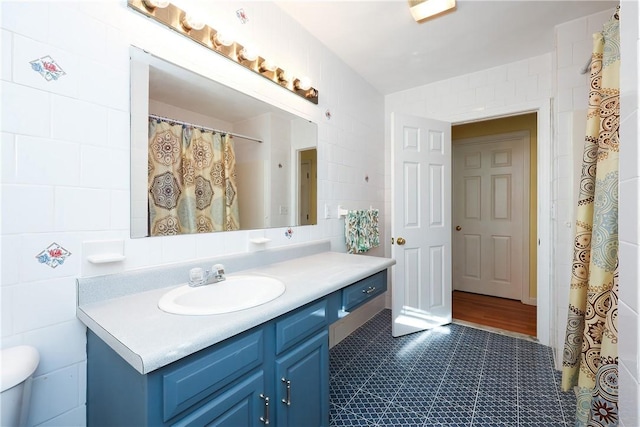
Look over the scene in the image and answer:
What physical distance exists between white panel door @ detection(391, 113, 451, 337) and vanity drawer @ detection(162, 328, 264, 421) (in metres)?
1.71

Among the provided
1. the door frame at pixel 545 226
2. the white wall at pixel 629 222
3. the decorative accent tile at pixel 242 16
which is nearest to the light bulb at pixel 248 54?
the decorative accent tile at pixel 242 16

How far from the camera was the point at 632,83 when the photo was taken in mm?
524

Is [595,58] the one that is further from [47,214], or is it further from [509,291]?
[509,291]

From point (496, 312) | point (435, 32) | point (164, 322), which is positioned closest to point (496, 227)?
point (496, 312)

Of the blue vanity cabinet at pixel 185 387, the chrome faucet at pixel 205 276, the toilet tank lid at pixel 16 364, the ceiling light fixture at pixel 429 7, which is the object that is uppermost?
the ceiling light fixture at pixel 429 7

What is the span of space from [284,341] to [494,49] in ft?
8.48

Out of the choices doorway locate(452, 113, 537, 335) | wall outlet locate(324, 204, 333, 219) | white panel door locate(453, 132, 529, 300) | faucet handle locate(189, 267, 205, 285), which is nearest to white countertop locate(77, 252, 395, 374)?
faucet handle locate(189, 267, 205, 285)

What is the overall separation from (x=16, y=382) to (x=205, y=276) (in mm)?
582

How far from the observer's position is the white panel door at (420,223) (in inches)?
93.7

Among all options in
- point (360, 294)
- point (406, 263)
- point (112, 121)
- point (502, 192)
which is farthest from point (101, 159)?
point (502, 192)

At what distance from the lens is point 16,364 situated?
0.73m

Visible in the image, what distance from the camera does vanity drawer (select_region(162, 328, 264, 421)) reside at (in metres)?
0.69

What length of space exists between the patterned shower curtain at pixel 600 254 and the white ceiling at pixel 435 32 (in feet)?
2.20

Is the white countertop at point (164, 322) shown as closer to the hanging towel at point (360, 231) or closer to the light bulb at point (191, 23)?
the hanging towel at point (360, 231)
